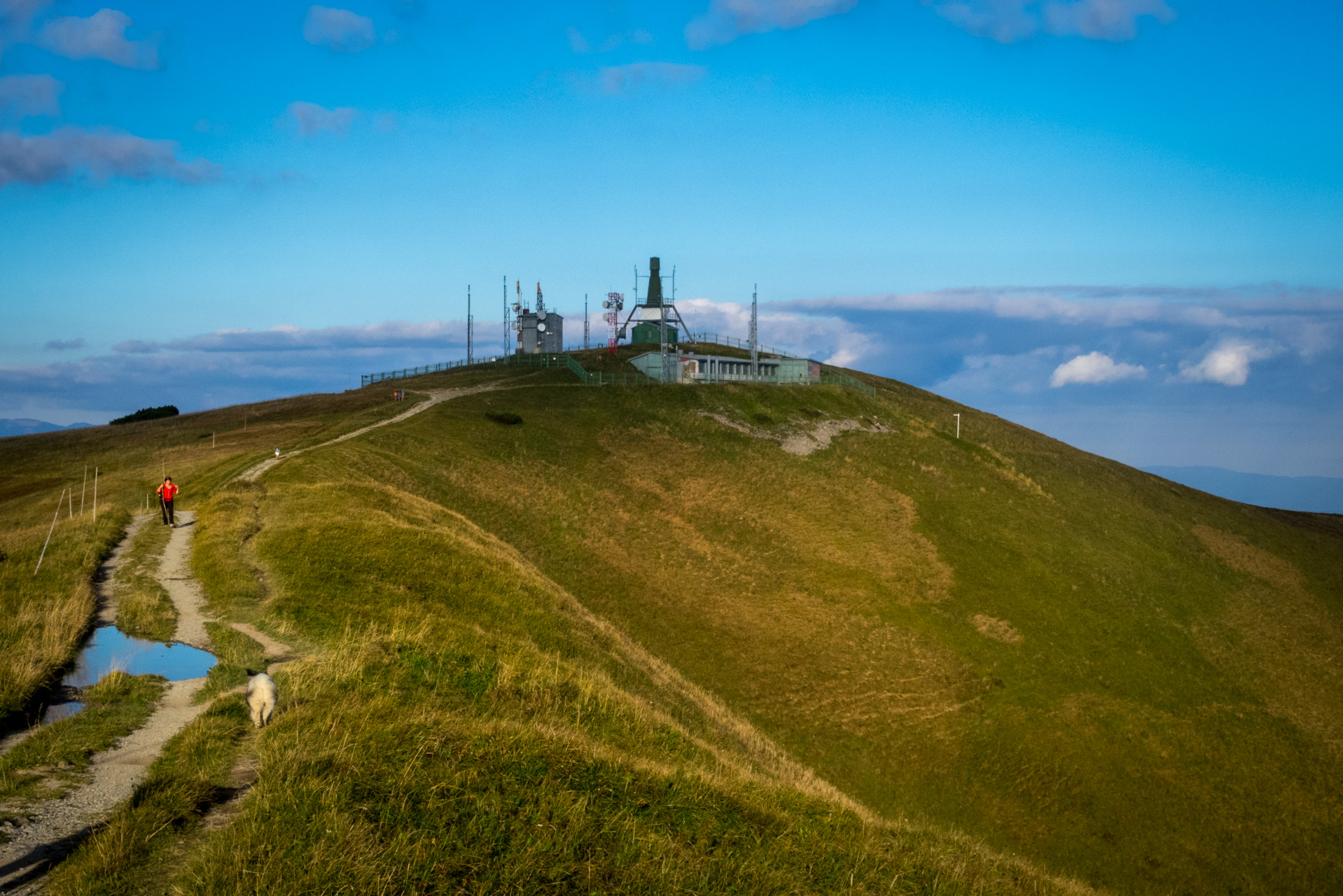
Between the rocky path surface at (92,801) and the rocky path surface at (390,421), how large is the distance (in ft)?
89.7

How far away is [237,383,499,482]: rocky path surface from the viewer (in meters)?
40.4

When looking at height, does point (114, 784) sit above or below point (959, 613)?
above

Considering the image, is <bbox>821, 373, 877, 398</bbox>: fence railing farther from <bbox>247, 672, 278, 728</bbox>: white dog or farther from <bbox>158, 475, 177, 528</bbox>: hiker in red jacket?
<bbox>247, 672, 278, 728</bbox>: white dog

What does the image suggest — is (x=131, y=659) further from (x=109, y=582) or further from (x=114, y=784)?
(x=109, y=582)

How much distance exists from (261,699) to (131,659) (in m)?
5.85

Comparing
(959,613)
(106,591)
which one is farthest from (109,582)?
(959,613)

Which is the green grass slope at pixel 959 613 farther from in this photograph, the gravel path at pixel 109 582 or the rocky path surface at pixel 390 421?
the gravel path at pixel 109 582

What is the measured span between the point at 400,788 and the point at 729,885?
4.36 metres

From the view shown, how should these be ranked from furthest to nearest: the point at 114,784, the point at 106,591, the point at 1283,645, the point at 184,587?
the point at 1283,645
the point at 184,587
the point at 106,591
the point at 114,784

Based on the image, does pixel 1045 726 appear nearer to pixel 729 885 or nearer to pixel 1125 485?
pixel 729 885

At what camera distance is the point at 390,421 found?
5950 centimetres

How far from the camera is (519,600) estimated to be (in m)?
28.4

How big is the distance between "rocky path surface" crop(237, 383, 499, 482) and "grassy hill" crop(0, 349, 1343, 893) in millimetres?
1541

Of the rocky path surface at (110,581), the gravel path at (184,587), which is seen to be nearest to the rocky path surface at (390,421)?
the gravel path at (184,587)
